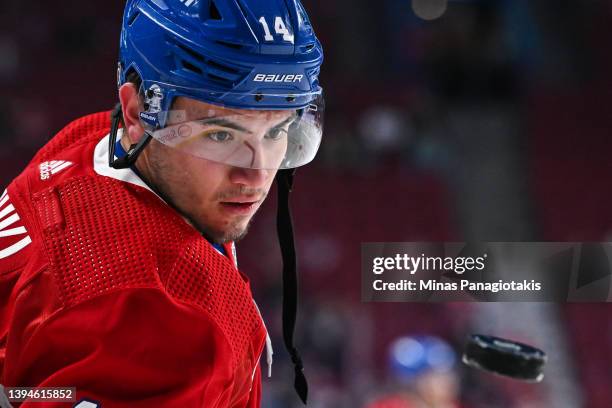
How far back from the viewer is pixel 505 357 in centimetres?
177

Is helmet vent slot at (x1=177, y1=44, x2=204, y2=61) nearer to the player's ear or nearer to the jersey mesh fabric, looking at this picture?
the player's ear

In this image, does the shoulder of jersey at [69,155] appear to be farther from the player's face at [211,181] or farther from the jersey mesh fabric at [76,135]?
the player's face at [211,181]

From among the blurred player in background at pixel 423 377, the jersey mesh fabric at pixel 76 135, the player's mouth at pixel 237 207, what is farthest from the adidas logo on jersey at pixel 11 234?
the blurred player in background at pixel 423 377

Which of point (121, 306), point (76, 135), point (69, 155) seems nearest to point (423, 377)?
point (76, 135)

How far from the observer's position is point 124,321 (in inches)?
44.4

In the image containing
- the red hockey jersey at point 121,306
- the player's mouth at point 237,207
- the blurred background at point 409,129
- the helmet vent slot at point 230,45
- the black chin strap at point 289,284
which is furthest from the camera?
the blurred background at point 409,129

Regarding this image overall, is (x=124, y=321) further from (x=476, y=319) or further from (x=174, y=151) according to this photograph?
(x=476, y=319)

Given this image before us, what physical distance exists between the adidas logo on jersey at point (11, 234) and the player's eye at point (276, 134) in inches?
14.5

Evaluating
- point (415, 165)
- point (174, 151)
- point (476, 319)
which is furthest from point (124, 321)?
point (415, 165)

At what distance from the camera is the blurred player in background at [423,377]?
3334 millimetres

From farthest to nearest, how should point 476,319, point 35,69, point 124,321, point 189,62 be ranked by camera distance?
point 35,69 < point 476,319 < point 189,62 < point 124,321

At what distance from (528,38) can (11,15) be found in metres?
3.90

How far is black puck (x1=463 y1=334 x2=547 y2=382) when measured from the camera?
1.78m

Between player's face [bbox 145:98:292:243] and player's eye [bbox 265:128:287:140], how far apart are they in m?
0.01
